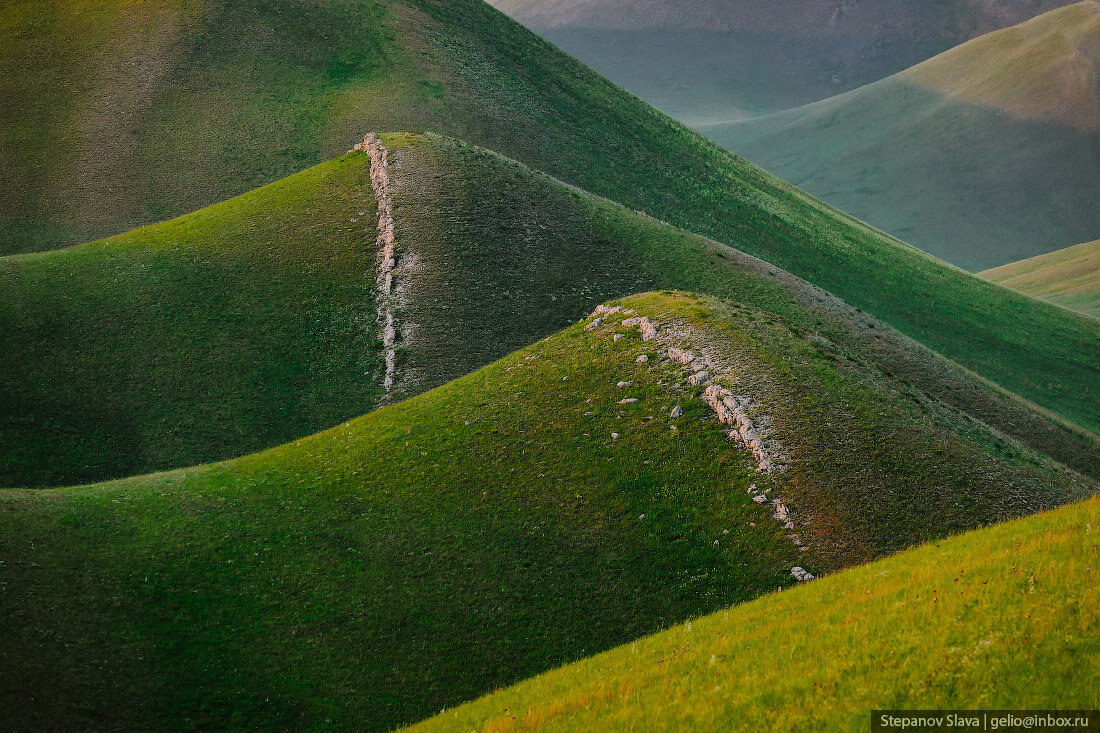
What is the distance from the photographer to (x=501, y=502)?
29.5 m

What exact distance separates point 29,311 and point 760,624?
47793mm

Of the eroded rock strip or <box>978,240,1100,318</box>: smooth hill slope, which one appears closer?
the eroded rock strip

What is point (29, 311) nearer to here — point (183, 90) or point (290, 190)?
point (290, 190)

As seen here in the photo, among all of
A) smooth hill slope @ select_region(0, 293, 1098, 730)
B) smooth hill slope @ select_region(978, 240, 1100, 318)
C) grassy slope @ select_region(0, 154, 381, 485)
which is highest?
smooth hill slope @ select_region(0, 293, 1098, 730)

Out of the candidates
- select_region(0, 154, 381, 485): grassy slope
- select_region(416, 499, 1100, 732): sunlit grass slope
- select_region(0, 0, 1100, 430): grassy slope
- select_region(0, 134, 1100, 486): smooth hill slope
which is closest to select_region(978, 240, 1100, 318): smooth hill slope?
select_region(0, 0, 1100, 430): grassy slope

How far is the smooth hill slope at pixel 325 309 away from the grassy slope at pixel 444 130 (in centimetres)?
2373

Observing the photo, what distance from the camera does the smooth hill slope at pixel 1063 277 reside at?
133500 millimetres

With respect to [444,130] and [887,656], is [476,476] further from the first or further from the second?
[444,130]

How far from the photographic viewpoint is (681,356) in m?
34.8

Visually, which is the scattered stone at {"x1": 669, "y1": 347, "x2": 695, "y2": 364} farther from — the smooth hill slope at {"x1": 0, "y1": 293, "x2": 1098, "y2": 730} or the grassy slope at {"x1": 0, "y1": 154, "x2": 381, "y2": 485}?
the grassy slope at {"x1": 0, "y1": 154, "x2": 381, "y2": 485}

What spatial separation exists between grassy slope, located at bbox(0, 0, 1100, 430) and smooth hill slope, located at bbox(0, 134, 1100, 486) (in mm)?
23729

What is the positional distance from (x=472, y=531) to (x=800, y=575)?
39.6ft

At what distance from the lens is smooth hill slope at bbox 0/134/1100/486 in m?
41.3

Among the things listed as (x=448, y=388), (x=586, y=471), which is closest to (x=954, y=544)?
(x=586, y=471)
